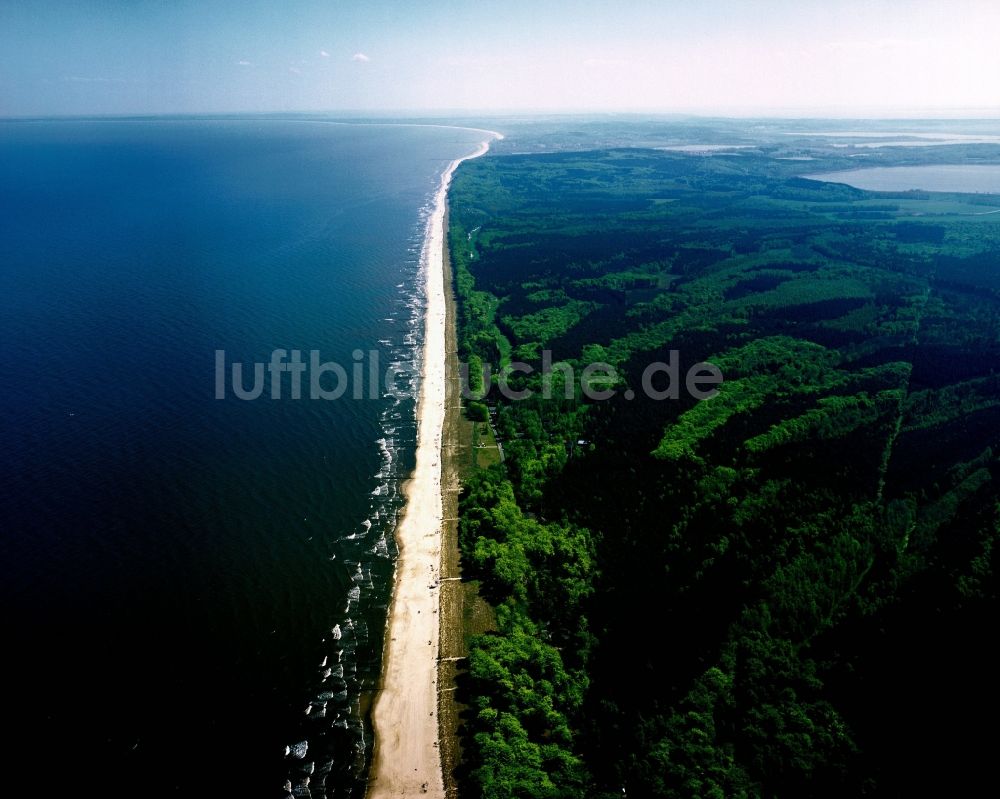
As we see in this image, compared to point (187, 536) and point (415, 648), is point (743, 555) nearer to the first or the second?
point (415, 648)

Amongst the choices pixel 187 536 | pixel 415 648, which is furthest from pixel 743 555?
pixel 187 536

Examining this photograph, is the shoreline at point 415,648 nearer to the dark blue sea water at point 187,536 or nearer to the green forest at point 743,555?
the dark blue sea water at point 187,536

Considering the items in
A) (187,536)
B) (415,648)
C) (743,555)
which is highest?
(743,555)

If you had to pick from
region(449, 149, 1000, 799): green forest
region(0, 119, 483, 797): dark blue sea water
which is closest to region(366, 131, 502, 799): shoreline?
region(0, 119, 483, 797): dark blue sea water

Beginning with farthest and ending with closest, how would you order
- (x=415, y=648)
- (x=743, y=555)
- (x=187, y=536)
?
1. (x=187, y=536)
2. (x=743, y=555)
3. (x=415, y=648)

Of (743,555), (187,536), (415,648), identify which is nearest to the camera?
(415,648)

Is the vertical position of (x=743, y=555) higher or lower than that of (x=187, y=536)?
higher

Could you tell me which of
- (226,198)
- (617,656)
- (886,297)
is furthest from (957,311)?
(226,198)
